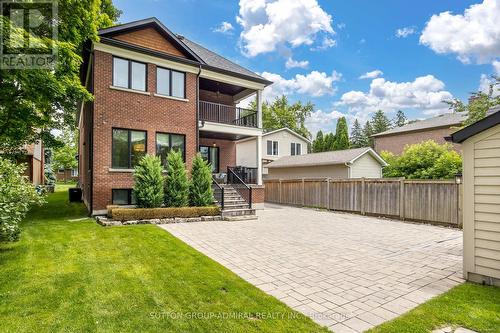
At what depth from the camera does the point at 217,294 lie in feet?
13.4

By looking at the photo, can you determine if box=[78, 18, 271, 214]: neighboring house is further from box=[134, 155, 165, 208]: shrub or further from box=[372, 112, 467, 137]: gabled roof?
box=[372, 112, 467, 137]: gabled roof

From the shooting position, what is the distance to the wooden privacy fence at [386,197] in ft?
34.0

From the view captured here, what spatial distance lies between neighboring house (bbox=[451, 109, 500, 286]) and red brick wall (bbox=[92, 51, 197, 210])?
10.8 m

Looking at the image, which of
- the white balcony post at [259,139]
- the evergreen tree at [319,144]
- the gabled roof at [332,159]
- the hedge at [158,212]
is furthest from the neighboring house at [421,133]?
the hedge at [158,212]

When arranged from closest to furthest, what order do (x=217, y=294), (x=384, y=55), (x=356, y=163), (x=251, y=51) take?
(x=217, y=294) < (x=356, y=163) < (x=384, y=55) < (x=251, y=51)

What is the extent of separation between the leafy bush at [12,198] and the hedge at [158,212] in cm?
340

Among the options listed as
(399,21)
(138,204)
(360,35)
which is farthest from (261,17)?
(138,204)

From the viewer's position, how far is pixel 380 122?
6706 centimetres

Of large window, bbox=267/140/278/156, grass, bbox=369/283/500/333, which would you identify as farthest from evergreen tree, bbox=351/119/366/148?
grass, bbox=369/283/500/333

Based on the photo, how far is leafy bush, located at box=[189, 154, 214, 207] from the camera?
38.2 ft

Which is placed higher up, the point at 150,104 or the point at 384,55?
the point at 384,55

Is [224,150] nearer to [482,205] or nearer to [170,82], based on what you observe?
[170,82]

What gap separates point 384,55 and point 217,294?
25.5 metres

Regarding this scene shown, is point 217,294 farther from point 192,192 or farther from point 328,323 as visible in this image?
point 192,192
